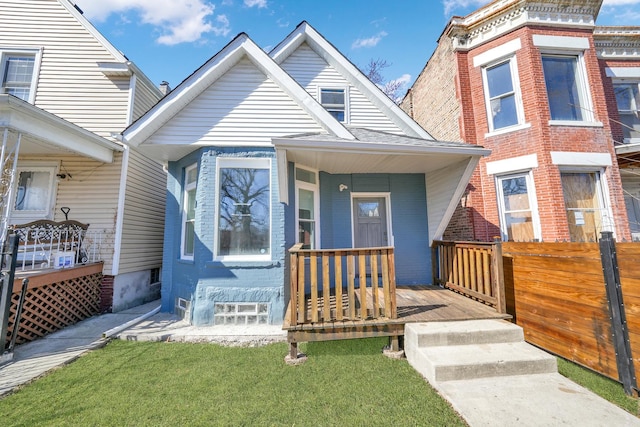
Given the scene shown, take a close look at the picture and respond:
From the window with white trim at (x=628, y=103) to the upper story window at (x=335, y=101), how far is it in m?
8.91

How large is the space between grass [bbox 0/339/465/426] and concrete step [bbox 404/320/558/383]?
0.26 m

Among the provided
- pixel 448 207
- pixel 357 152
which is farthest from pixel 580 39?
pixel 357 152

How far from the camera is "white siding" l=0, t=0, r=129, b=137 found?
6.71 meters

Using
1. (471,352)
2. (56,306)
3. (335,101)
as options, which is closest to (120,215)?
(56,306)

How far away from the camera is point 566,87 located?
690 centimetres

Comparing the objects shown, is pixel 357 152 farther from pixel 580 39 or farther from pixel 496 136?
→ pixel 580 39

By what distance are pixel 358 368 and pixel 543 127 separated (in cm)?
748

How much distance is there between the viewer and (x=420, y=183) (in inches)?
255

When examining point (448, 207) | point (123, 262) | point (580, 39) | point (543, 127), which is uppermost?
point (580, 39)

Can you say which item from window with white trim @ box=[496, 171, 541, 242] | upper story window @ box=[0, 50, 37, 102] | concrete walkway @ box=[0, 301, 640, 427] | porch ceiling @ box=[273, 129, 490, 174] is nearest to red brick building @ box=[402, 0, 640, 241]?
window with white trim @ box=[496, 171, 541, 242]

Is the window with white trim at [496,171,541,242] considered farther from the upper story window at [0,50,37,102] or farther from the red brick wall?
the upper story window at [0,50,37,102]

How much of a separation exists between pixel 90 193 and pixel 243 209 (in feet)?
14.8

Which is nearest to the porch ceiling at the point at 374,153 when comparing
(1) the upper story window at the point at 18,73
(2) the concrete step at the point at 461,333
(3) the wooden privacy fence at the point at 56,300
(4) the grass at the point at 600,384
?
(2) the concrete step at the point at 461,333

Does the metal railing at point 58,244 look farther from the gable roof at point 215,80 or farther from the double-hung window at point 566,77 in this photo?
the double-hung window at point 566,77
